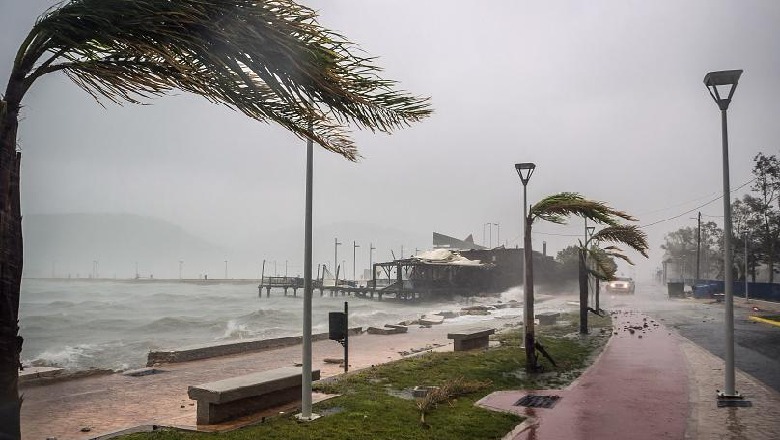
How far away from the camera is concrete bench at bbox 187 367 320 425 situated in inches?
305

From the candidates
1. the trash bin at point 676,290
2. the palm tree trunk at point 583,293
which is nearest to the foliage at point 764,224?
the trash bin at point 676,290

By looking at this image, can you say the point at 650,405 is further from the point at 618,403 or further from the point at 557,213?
the point at 557,213

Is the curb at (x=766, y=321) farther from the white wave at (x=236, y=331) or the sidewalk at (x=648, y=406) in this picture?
the white wave at (x=236, y=331)

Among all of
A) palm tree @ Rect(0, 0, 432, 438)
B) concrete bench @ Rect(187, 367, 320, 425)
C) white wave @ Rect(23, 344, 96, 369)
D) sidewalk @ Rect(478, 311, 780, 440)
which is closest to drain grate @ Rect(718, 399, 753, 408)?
sidewalk @ Rect(478, 311, 780, 440)

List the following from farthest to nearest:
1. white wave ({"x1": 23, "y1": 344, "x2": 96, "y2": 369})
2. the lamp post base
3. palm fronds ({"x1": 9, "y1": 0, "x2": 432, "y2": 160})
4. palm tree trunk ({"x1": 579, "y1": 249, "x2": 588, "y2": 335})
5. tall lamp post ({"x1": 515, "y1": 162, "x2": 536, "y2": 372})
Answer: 1. white wave ({"x1": 23, "y1": 344, "x2": 96, "y2": 369})
2. palm tree trunk ({"x1": 579, "y1": 249, "x2": 588, "y2": 335})
3. tall lamp post ({"x1": 515, "y1": 162, "x2": 536, "y2": 372})
4. the lamp post base
5. palm fronds ({"x1": 9, "y1": 0, "x2": 432, "y2": 160})

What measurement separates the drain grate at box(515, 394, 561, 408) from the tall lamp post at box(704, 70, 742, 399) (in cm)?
304

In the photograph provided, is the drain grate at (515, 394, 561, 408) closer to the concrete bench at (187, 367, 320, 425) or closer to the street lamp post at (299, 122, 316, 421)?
the street lamp post at (299, 122, 316, 421)

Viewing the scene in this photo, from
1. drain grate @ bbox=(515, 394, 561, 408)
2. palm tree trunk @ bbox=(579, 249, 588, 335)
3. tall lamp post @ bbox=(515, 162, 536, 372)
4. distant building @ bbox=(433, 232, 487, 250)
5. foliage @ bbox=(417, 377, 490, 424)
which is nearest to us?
foliage @ bbox=(417, 377, 490, 424)

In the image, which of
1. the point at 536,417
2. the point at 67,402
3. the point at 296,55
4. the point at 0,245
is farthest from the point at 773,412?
the point at 67,402

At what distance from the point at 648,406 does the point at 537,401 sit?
1.83 meters

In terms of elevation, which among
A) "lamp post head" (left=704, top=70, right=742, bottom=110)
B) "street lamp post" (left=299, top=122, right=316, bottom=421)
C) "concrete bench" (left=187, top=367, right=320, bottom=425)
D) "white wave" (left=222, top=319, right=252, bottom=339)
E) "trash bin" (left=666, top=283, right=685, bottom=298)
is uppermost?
"lamp post head" (left=704, top=70, right=742, bottom=110)

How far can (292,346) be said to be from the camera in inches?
811

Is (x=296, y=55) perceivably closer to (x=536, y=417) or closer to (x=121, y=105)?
(x=121, y=105)

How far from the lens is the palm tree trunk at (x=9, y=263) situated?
2.57 meters
